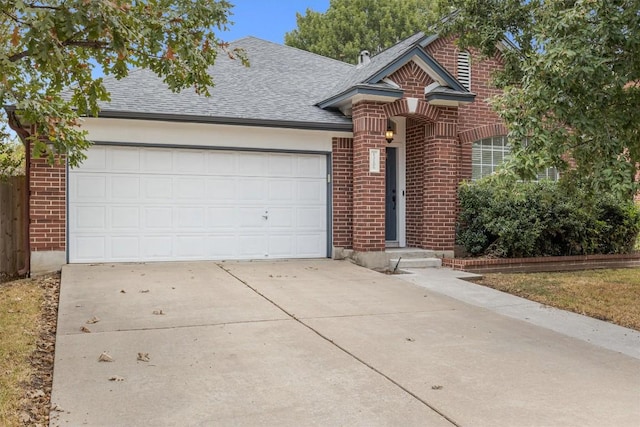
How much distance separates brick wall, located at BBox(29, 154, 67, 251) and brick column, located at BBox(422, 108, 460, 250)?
7.07 m

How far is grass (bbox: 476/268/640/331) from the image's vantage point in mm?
7785

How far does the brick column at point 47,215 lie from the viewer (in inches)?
383

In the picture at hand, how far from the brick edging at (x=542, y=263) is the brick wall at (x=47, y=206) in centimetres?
734

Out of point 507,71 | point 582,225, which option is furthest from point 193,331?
point 582,225

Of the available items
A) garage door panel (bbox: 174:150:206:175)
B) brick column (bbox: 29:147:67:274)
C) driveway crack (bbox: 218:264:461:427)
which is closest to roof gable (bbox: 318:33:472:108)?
garage door panel (bbox: 174:150:206:175)

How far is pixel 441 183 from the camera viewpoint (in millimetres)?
Result: 11539

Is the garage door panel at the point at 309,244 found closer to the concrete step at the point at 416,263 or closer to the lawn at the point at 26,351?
the concrete step at the point at 416,263

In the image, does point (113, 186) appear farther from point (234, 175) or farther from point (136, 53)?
point (136, 53)

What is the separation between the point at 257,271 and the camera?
9906mm

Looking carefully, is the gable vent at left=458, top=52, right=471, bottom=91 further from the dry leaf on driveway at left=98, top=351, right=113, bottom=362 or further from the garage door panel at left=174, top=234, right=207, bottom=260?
the dry leaf on driveway at left=98, top=351, right=113, bottom=362

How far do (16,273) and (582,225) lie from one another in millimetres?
11396

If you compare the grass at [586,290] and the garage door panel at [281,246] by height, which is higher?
the garage door panel at [281,246]

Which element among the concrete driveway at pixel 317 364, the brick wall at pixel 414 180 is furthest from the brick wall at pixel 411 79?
the concrete driveway at pixel 317 364

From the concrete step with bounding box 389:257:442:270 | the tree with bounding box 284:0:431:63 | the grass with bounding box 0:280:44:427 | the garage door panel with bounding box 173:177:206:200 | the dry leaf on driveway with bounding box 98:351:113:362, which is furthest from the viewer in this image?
the tree with bounding box 284:0:431:63
